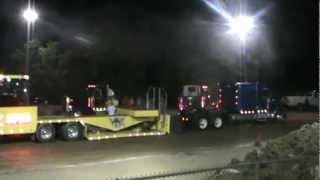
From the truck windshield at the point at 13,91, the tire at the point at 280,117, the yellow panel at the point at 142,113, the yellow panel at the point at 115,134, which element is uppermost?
the truck windshield at the point at 13,91

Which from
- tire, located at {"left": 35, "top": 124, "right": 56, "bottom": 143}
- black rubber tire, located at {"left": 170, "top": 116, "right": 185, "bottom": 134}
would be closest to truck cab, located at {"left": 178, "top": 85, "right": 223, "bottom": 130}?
black rubber tire, located at {"left": 170, "top": 116, "right": 185, "bottom": 134}

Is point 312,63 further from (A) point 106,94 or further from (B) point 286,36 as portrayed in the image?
(A) point 106,94

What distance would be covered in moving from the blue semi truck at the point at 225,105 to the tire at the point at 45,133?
841 centimetres

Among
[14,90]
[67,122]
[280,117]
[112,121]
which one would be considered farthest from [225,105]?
[14,90]

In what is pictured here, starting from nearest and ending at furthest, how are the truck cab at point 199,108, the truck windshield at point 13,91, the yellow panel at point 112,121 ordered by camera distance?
the truck windshield at point 13,91 → the yellow panel at point 112,121 → the truck cab at point 199,108

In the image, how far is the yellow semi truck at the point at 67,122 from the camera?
24.4m

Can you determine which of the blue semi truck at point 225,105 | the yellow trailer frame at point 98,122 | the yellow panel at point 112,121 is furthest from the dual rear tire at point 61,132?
the blue semi truck at point 225,105

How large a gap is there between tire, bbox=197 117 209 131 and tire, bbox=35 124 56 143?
28.4ft

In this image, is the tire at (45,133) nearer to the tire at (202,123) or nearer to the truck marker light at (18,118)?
the truck marker light at (18,118)

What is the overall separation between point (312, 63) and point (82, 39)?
3165 cm

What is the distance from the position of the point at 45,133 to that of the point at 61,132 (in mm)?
733

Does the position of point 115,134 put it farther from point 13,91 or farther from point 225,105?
point 225,105

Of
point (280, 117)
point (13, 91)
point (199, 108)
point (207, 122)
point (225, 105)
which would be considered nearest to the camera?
point (13, 91)

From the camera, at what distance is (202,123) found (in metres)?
32.0
